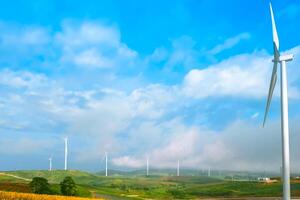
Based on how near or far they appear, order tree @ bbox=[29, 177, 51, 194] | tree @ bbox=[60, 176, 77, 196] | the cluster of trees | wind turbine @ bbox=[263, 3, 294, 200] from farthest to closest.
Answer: tree @ bbox=[60, 176, 77, 196] → the cluster of trees → tree @ bbox=[29, 177, 51, 194] → wind turbine @ bbox=[263, 3, 294, 200]

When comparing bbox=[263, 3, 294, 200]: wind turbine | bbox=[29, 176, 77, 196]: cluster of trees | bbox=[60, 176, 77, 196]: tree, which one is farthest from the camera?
bbox=[60, 176, 77, 196]: tree

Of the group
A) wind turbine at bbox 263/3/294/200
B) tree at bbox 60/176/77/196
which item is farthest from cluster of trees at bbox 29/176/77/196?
wind turbine at bbox 263/3/294/200

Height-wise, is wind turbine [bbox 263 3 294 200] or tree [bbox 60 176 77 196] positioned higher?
wind turbine [bbox 263 3 294 200]

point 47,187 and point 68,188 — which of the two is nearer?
point 47,187

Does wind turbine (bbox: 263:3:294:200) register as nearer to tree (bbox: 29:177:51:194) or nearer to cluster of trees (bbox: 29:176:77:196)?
cluster of trees (bbox: 29:176:77:196)

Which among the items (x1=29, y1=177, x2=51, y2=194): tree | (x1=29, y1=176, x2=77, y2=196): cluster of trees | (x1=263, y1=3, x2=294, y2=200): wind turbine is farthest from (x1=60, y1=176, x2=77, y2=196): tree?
(x1=263, y1=3, x2=294, y2=200): wind turbine

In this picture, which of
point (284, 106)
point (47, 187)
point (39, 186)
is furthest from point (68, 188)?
point (284, 106)

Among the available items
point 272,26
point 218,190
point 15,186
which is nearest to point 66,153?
point 218,190

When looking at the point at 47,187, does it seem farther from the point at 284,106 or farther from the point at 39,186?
the point at 284,106

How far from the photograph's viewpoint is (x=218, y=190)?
163 m

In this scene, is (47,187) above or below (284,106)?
below

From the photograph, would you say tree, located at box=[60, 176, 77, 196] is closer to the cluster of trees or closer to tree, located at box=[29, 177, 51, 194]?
the cluster of trees

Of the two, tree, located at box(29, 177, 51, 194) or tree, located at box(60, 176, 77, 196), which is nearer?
tree, located at box(29, 177, 51, 194)

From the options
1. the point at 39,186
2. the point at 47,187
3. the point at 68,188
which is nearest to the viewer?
the point at 39,186
